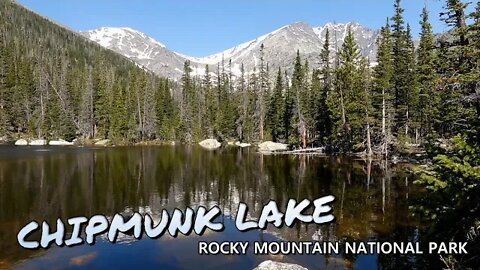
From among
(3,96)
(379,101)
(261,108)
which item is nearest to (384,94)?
(379,101)

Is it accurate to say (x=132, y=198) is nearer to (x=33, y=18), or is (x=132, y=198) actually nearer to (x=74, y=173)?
(x=74, y=173)

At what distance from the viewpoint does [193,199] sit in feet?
92.7

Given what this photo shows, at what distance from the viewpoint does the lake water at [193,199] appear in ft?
51.3

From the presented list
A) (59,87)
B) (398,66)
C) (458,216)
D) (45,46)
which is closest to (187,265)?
(458,216)

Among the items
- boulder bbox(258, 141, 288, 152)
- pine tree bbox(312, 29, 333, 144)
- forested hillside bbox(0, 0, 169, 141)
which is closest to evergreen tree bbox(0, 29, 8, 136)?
forested hillside bbox(0, 0, 169, 141)

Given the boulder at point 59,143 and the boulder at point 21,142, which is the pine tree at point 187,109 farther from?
the boulder at point 21,142

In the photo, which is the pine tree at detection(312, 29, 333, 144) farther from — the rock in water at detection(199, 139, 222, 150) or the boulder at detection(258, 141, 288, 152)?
the rock in water at detection(199, 139, 222, 150)

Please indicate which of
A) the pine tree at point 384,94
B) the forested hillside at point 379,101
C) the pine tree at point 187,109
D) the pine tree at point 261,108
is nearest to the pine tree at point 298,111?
the forested hillside at point 379,101

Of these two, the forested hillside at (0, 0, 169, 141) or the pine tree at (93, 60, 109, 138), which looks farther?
the pine tree at (93, 60, 109, 138)

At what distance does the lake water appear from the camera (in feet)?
51.3

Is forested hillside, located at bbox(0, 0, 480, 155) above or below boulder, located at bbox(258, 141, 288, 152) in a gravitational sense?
above

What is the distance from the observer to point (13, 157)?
2076 inches

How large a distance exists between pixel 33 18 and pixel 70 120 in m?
123

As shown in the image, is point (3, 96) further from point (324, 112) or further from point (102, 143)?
point (324, 112)
